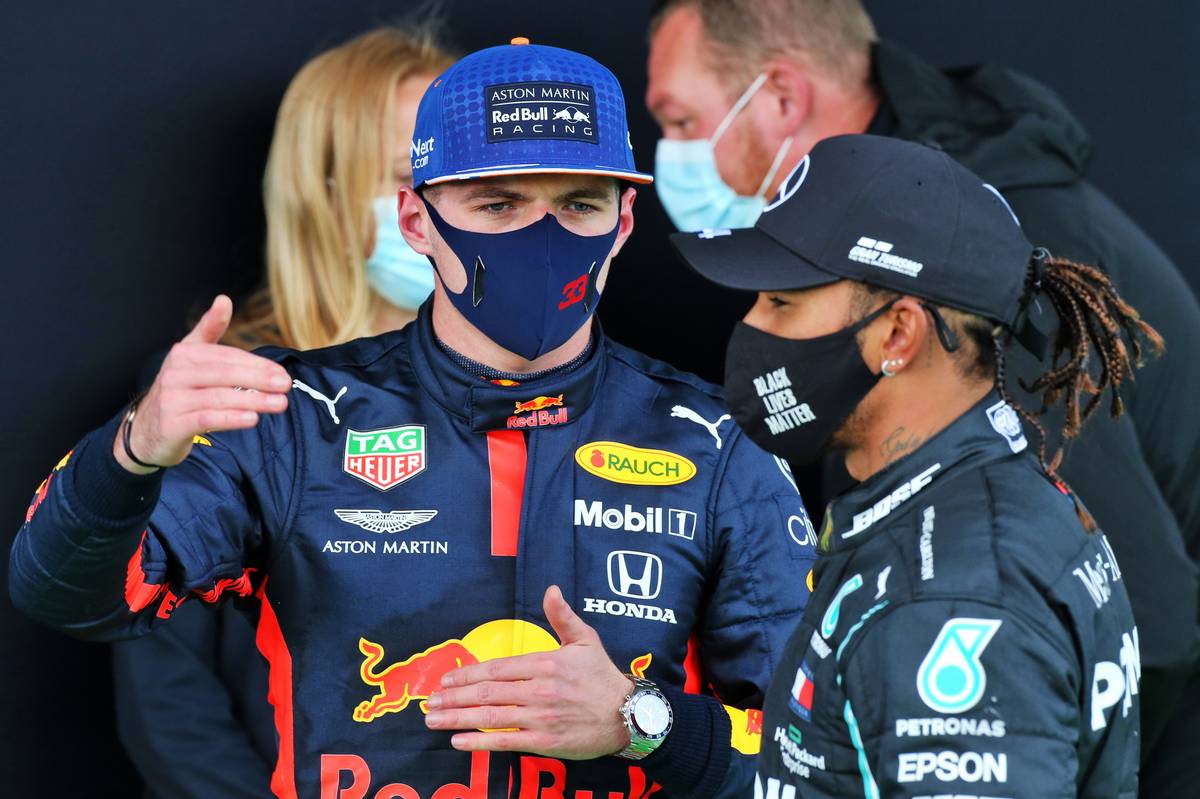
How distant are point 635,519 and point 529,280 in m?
0.38

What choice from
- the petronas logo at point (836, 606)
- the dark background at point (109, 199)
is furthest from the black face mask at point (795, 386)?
the dark background at point (109, 199)

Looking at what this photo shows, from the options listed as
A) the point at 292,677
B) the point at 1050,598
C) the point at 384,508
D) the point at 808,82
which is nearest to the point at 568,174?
the point at 384,508

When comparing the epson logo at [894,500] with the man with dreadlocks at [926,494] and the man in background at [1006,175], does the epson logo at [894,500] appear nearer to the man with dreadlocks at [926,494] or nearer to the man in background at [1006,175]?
the man with dreadlocks at [926,494]

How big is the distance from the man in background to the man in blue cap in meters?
0.80

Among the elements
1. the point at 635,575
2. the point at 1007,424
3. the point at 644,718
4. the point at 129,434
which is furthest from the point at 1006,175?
the point at 129,434

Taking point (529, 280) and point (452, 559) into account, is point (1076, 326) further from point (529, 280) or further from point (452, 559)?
point (452, 559)

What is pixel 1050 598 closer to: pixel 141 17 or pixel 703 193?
pixel 703 193

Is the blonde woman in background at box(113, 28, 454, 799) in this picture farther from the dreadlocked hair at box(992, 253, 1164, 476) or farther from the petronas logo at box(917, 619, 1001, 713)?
the petronas logo at box(917, 619, 1001, 713)

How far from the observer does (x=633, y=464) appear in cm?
229

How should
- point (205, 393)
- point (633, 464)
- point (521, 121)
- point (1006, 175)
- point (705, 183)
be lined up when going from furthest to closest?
point (705, 183), point (1006, 175), point (633, 464), point (521, 121), point (205, 393)

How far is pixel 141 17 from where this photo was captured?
333cm

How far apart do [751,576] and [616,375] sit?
0.38 m

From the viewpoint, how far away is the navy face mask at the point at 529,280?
2.19 metres

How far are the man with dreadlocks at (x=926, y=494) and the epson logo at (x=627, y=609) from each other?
1.29 ft
